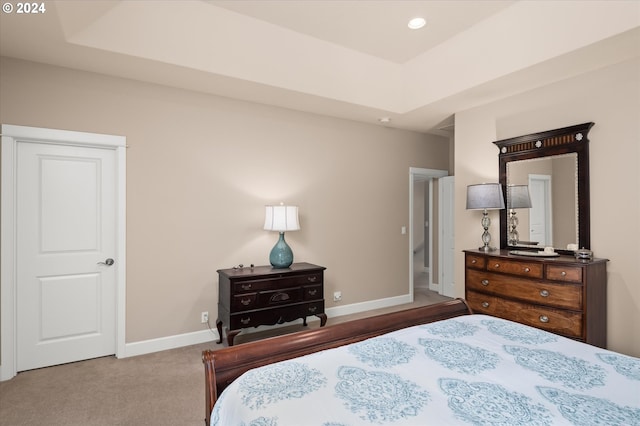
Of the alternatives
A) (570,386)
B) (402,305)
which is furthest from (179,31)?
(402,305)

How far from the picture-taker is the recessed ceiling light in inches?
129

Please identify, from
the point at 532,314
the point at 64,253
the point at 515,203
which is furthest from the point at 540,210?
the point at 64,253

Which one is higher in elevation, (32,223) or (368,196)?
(368,196)

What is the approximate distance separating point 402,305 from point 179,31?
14.3ft

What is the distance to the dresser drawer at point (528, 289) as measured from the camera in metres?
2.74

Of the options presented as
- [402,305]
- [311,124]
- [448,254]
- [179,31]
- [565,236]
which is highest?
[179,31]

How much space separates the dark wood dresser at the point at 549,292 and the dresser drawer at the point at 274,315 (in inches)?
67.4

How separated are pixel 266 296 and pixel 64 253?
6.07 ft

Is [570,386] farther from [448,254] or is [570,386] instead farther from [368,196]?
[448,254]

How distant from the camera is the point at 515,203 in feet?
11.8

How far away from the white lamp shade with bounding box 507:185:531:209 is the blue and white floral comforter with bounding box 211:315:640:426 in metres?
2.12

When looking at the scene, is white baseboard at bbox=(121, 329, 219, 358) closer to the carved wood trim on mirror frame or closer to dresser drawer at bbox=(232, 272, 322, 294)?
dresser drawer at bbox=(232, 272, 322, 294)

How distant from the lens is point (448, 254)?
5.56 meters

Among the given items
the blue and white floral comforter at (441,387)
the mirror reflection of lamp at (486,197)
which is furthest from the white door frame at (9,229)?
the mirror reflection of lamp at (486,197)
